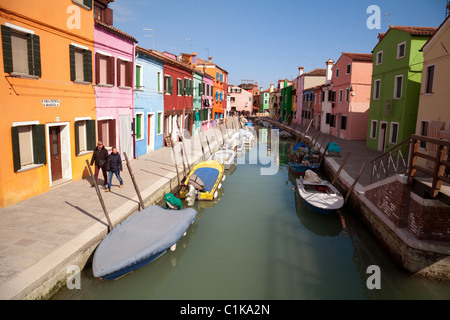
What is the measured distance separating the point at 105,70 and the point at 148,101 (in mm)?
4897

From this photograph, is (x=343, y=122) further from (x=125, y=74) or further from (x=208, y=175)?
(x=125, y=74)

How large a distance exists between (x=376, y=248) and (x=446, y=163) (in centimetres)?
363

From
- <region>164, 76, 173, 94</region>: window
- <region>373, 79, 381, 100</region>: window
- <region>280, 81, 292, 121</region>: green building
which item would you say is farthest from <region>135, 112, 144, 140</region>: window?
<region>280, 81, 292, 121</region>: green building

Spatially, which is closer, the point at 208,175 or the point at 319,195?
the point at 319,195

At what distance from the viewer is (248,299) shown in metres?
6.75

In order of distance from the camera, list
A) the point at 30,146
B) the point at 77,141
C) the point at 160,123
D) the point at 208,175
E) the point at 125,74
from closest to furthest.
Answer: the point at 30,146 < the point at 77,141 < the point at 208,175 < the point at 125,74 < the point at 160,123

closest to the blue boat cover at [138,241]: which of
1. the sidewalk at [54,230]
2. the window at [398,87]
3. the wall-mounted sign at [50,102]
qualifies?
the sidewalk at [54,230]

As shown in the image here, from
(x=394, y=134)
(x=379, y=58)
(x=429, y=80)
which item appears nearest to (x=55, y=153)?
(x=429, y=80)

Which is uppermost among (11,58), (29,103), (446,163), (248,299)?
(11,58)

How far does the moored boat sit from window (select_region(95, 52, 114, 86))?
9566mm

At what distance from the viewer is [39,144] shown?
9.88 m
